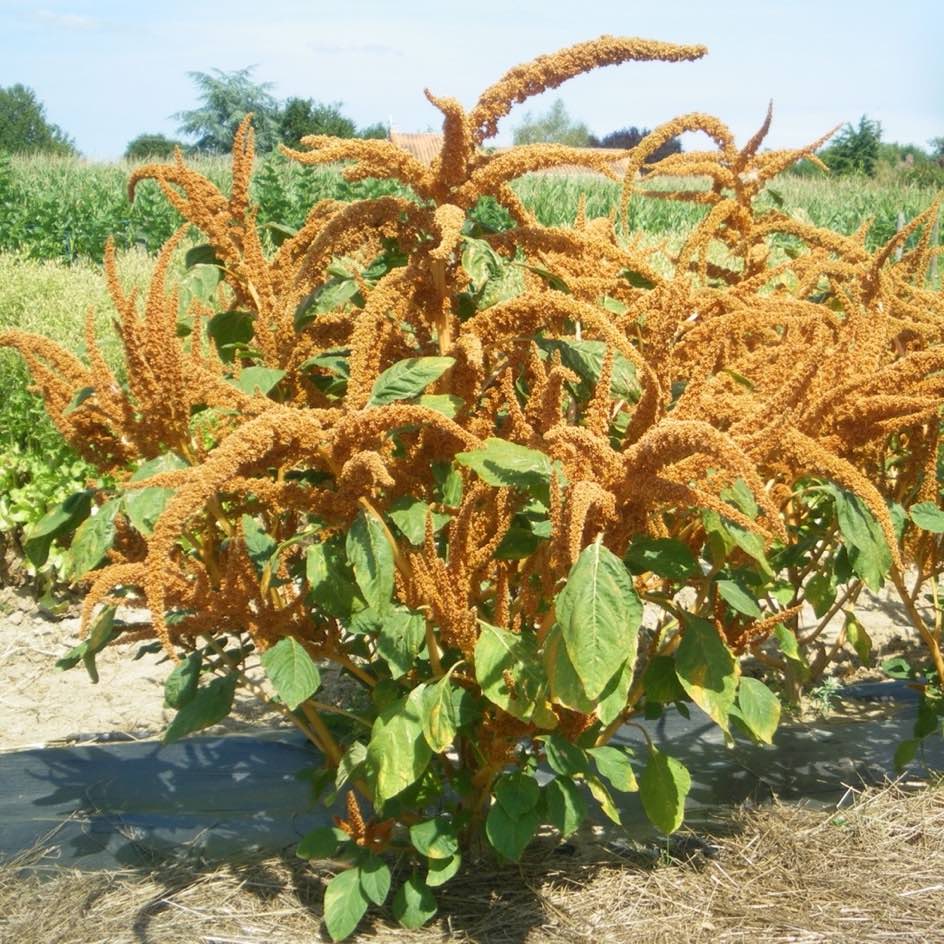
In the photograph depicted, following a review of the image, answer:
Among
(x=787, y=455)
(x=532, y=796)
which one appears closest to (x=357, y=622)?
(x=532, y=796)

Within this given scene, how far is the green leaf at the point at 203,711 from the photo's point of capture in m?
1.94

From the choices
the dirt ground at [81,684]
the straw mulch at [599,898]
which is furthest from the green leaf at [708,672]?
the dirt ground at [81,684]

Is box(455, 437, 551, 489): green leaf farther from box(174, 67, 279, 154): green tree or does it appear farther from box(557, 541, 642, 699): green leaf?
box(174, 67, 279, 154): green tree

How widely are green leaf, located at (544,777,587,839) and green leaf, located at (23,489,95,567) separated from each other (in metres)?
0.93

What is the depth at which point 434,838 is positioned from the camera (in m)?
1.90

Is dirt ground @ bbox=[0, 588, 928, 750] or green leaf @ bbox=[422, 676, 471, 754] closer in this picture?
green leaf @ bbox=[422, 676, 471, 754]

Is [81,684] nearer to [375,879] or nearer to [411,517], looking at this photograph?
[375,879]

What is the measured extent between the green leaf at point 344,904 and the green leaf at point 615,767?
0.46m

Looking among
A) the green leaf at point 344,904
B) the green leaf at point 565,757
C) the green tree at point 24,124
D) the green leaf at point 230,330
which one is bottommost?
the green leaf at point 344,904

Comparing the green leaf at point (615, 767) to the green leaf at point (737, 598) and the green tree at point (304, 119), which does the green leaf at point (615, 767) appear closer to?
the green leaf at point (737, 598)

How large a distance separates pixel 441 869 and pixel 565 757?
33 centimetres

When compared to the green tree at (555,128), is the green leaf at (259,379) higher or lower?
lower

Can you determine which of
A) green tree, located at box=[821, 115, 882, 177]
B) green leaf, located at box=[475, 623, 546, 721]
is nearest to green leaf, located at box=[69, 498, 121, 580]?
green leaf, located at box=[475, 623, 546, 721]

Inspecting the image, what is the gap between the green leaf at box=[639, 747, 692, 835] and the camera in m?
1.94
